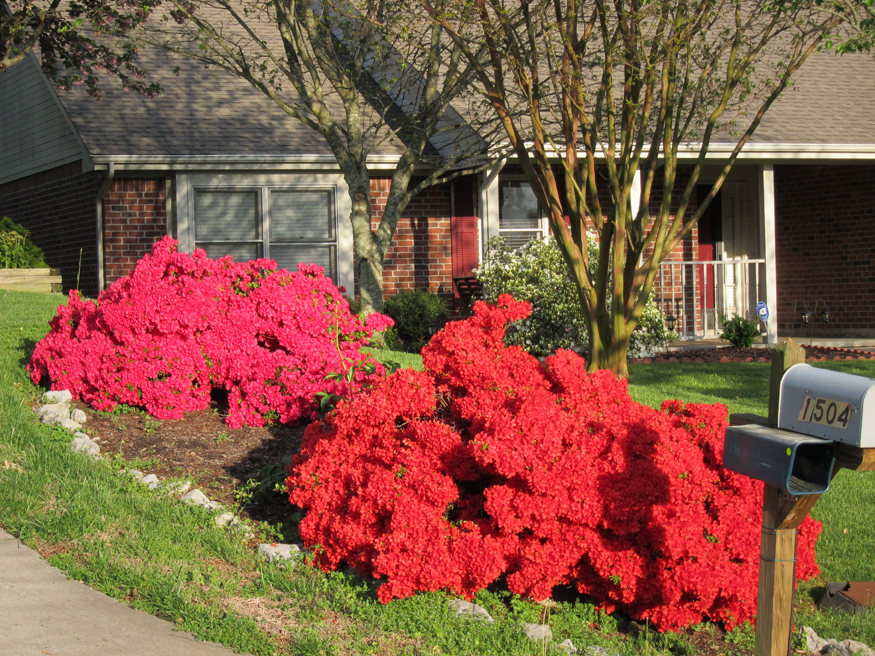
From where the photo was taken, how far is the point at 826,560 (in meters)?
4.66

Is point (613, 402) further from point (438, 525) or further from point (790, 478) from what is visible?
point (790, 478)

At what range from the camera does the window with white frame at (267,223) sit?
12.5 metres

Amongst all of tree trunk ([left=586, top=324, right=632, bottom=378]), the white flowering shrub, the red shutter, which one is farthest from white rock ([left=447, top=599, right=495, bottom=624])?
the red shutter

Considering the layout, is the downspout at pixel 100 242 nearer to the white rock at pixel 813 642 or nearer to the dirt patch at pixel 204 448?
the dirt patch at pixel 204 448

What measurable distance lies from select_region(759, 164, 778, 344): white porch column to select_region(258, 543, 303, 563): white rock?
10.3 meters

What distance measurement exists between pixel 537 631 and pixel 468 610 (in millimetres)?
323

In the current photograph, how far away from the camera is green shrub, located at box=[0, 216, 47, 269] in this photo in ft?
44.4

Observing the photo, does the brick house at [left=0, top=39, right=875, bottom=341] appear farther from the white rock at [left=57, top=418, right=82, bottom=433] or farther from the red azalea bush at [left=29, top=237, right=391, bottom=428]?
the white rock at [left=57, top=418, right=82, bottom=433]

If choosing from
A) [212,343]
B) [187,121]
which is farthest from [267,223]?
[212,343]

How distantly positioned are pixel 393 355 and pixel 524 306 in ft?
14.1

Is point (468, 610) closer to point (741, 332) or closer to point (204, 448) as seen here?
point (204, 448)

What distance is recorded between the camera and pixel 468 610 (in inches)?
148

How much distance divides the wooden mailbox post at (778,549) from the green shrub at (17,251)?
42.8 feet

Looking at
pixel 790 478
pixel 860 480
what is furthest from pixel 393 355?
pixel 790 478
